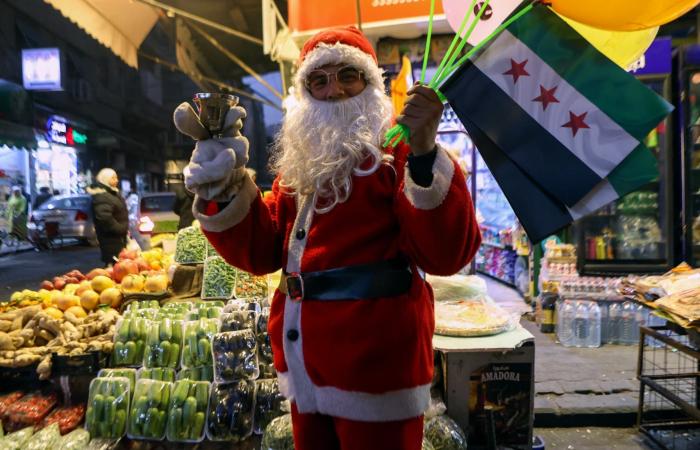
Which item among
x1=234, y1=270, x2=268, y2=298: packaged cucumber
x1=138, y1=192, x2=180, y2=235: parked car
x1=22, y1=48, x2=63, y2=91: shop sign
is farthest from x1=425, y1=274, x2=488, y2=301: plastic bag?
x1=22, y1=48, x2=63, y2=91: shop sign

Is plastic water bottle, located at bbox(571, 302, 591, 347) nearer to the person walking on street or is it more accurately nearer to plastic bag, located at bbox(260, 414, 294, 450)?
plastic bag, located at bbox(260, 414, 294, 450)

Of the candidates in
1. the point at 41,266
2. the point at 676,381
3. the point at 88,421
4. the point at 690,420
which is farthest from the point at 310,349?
the point at 41,266

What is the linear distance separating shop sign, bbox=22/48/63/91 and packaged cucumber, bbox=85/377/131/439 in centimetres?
1274

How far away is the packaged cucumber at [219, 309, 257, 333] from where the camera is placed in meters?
2.86

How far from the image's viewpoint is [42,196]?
563 inches

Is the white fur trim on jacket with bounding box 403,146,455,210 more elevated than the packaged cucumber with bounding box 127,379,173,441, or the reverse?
the white fur trim on jacket with bounding box 403,146,455,210

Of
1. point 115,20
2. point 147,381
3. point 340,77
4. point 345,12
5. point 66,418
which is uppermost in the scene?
point 115,20

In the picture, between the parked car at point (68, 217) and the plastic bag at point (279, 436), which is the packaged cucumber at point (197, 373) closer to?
the plastic bag at point (279, 436)

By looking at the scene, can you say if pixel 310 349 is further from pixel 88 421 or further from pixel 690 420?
pixel 690 420

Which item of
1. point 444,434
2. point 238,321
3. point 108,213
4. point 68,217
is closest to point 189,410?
point 238,321

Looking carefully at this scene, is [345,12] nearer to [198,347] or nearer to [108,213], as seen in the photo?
[198,347]

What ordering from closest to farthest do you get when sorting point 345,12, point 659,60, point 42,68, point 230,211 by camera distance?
1. point 230,211
2. point 345,12
3. point 659,60
4. point 42,68

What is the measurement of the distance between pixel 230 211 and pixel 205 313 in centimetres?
181

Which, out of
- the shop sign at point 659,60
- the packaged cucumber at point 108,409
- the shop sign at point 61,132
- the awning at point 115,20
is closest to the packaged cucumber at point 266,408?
the packaged cucumber at point 108,409
